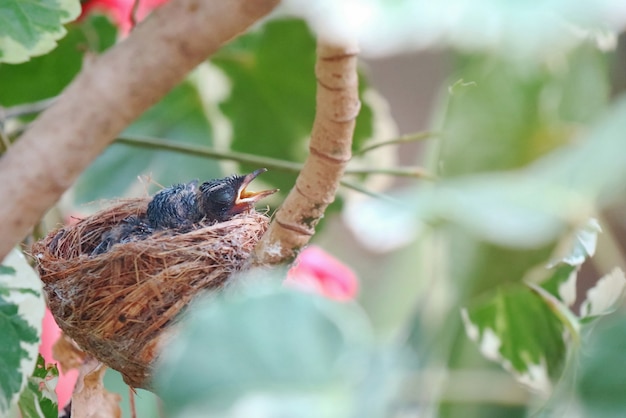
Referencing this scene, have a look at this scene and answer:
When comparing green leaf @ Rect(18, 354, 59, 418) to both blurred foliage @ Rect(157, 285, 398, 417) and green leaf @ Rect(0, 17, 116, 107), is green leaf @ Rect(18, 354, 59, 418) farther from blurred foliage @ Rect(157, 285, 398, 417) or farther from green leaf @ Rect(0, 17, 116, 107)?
green leaf @ Rect(0, 17, 116, 107)

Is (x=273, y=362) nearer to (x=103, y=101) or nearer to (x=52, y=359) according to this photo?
(x=103, y=101)

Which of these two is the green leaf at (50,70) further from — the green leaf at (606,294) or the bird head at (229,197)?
the green leaf at (606,294)

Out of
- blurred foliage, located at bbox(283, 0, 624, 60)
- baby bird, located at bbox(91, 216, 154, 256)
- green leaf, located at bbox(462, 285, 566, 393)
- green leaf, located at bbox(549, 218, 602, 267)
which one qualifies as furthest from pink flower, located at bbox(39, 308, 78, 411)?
blurred foliage, located at bbox(283, 0, 624, 60)

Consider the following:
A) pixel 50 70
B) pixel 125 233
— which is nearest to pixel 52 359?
pixel 125 233

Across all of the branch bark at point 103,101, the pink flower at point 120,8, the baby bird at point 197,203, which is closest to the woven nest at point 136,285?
the baby bird at point 197,203

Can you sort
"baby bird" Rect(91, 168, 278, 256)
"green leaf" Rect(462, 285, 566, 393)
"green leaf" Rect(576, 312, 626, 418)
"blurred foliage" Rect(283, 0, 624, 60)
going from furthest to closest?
1. "baby bird" Rect(91, 168, 278, 256)
2. "green leaf" Rect(462, 285, 566, 393)
3. "green leaf" Rect(576, 312, 626, 418)
4. "blurred foliage" Rect(283, 0, 624, 60)

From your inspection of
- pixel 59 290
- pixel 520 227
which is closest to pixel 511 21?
pixel 520 227
